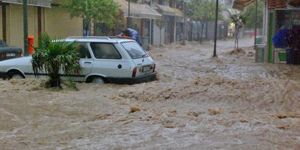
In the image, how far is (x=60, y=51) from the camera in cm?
1397

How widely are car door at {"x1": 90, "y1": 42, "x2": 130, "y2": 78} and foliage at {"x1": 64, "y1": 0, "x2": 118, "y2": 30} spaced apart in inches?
613

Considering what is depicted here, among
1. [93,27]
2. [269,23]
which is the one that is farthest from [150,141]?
[93,27]

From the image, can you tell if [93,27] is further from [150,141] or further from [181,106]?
[150,141]

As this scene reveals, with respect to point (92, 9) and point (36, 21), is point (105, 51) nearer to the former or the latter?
point (92, 9)

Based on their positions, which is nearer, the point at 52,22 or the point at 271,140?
the point at 271,140

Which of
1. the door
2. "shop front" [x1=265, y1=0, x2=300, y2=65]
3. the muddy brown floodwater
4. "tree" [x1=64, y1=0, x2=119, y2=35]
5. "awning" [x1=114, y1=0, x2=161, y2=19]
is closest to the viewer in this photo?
the muddy brown floodwater

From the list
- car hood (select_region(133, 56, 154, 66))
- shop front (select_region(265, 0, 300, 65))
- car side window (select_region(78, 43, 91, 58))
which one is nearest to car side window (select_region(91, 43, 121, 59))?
car side window (select_region(78, 43, 91, 58))

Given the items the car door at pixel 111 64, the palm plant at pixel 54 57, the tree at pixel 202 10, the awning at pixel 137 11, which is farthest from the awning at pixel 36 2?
the tree at pixel 202 10

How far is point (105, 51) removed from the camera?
15.0 meters

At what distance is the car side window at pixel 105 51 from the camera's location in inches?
586

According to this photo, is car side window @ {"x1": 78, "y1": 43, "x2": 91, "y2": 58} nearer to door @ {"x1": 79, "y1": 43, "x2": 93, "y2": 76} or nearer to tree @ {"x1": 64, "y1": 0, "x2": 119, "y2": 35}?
door @ {"x1": 79, "y1": 43, "x2": 93, "y2": 76}

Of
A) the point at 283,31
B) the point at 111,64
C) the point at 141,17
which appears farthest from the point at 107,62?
the point at 141,17

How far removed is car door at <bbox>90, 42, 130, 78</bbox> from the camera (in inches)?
580

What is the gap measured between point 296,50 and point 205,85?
1055cm
